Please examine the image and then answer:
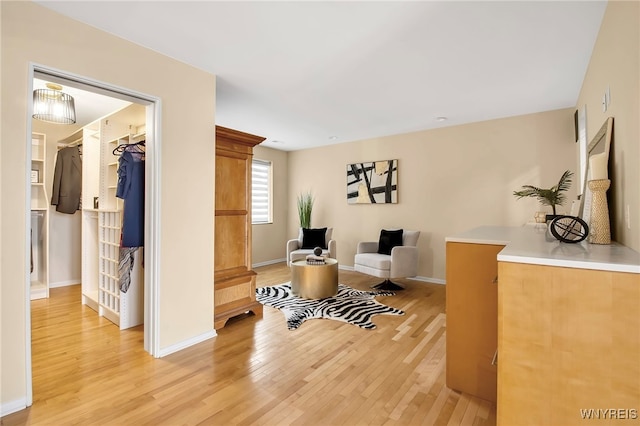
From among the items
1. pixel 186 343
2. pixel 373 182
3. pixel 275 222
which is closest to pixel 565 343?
pixel 186 343

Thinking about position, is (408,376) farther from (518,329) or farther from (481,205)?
(481,205)

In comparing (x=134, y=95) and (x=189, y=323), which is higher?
(x=134, y=95)

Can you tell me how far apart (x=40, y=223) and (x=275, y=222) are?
147 inches

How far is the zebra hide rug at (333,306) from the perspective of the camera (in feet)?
10.7

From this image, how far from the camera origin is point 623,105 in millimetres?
1599

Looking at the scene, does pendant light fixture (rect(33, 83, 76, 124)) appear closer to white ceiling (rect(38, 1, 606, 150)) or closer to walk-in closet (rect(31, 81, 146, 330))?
walk-in closet (rect(31, 81, 146, 330))

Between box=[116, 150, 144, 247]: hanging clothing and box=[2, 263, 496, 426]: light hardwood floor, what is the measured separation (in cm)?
95

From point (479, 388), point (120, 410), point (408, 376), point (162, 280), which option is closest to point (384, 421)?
point (408, 376)

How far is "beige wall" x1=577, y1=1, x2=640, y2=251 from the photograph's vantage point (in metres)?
1.40

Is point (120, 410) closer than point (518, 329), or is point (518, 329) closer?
point (518, 329)

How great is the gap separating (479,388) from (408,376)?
0.45 m

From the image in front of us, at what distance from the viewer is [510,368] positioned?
1249 mm

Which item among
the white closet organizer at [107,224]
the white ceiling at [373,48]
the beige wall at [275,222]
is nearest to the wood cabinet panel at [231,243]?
the white closet organizer at [107,224]

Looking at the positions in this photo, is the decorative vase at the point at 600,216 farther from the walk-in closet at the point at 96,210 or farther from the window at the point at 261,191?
the window at the point at 261,191
